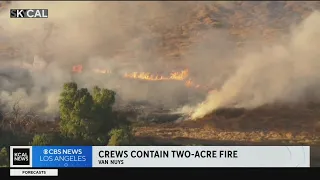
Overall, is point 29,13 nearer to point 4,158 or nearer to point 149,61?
point 149,61

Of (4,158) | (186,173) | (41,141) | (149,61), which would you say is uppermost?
(149,61)

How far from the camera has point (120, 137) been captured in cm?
272

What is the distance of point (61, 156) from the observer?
2.71 m

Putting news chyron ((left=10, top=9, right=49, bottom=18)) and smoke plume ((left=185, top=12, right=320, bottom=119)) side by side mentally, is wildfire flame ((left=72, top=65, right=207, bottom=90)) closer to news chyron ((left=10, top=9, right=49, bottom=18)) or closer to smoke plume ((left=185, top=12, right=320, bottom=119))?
smoke plume ((left=185, top=12, right=320, bottom=119))

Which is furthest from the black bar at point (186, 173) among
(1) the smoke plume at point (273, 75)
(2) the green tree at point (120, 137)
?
(1) the smoke plume at point (273, 75)

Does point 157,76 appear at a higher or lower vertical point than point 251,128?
higher

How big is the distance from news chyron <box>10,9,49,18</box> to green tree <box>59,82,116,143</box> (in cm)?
56

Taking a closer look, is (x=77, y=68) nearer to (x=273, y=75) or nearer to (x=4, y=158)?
(x=4, y=158)

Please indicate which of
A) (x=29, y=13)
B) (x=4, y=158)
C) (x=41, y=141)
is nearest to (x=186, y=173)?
(x=41, y=141)

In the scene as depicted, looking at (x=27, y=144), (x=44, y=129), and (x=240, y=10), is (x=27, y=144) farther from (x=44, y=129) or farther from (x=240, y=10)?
(x=240, y=10)

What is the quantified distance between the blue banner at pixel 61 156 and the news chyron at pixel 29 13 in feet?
3.12

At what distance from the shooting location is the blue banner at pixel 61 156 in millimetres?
2705

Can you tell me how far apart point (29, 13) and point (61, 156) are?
3.47 feet

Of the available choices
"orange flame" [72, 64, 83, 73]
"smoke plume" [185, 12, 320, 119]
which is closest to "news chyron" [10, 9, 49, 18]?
"orange flame" [72, 64, 83, 73]
